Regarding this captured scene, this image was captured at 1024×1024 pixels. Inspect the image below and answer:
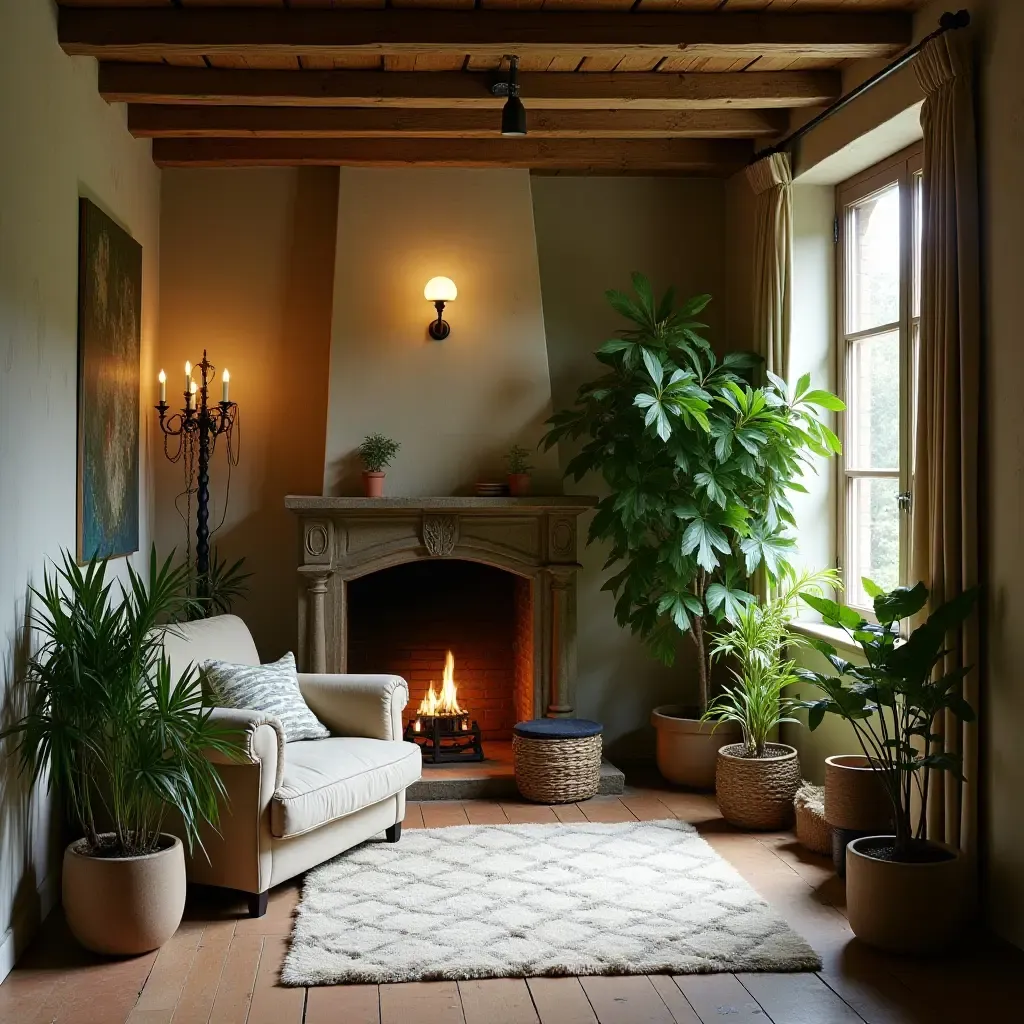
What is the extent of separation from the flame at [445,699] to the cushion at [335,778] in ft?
3.43

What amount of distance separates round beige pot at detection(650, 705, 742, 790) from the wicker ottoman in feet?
1.36

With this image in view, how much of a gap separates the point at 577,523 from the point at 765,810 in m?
1.76

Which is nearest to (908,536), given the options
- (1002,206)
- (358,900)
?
(1002,206)

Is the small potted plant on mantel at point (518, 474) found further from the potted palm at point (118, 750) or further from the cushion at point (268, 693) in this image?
the potted palm at point (118, 750)

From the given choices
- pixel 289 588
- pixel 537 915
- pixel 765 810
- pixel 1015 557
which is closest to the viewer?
pixel 1015 557

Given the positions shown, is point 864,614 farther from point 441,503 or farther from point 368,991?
point 368,991

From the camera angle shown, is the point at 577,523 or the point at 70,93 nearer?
the point at 70,93

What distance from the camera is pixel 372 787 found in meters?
4.19

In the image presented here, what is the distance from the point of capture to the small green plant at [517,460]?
18.0 ft

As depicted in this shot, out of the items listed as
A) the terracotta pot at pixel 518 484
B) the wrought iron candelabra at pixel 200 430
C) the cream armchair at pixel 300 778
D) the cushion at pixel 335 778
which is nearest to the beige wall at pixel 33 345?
the cream armchair at pixel 300 778

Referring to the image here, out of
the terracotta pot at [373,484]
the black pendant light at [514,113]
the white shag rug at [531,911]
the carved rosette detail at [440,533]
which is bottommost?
the white shag rug at [531,911]

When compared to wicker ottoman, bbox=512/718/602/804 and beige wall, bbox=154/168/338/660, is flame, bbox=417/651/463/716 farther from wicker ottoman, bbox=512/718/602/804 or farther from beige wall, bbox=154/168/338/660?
beige wall, bbox=154/168/338/660

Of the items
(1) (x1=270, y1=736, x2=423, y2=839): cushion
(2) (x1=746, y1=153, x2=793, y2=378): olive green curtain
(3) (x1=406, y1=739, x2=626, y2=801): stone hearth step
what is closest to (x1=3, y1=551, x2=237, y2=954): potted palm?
(1) (x1=270, y1=736, x2=423, y2=839): cushion

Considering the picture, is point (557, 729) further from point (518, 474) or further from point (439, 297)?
point (439, 297)
